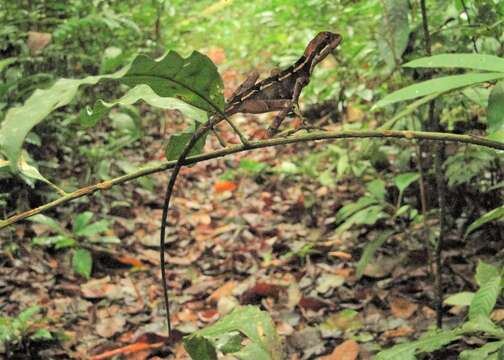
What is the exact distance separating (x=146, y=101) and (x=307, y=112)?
11.0ft

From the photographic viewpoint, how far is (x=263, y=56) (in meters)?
5.17

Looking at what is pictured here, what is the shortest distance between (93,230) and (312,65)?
5.84ft

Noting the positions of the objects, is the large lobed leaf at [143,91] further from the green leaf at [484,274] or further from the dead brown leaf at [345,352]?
the dead brown leaf at [345,352]

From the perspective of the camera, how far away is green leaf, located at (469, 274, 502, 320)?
4.10 feet

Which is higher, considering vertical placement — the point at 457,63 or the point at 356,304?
the point at 457,63

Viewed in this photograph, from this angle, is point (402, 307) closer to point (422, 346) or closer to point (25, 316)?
point (422, 346)

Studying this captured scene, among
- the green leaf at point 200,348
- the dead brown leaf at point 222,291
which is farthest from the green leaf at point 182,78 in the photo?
the dead brown leaf at point 222,291

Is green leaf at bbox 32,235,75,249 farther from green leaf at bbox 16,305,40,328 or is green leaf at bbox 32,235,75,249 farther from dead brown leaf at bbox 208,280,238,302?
dead brown leaf at bbox 208,280,238,302

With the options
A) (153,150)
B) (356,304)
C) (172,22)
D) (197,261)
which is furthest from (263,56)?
(356,304)

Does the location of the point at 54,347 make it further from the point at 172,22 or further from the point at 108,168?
the point at 172,22

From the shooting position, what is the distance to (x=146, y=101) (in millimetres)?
768

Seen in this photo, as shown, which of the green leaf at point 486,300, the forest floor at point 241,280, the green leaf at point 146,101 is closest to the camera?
the green leaf at point 146,101

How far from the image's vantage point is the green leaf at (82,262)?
2.36 m

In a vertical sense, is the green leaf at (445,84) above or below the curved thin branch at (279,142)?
above
